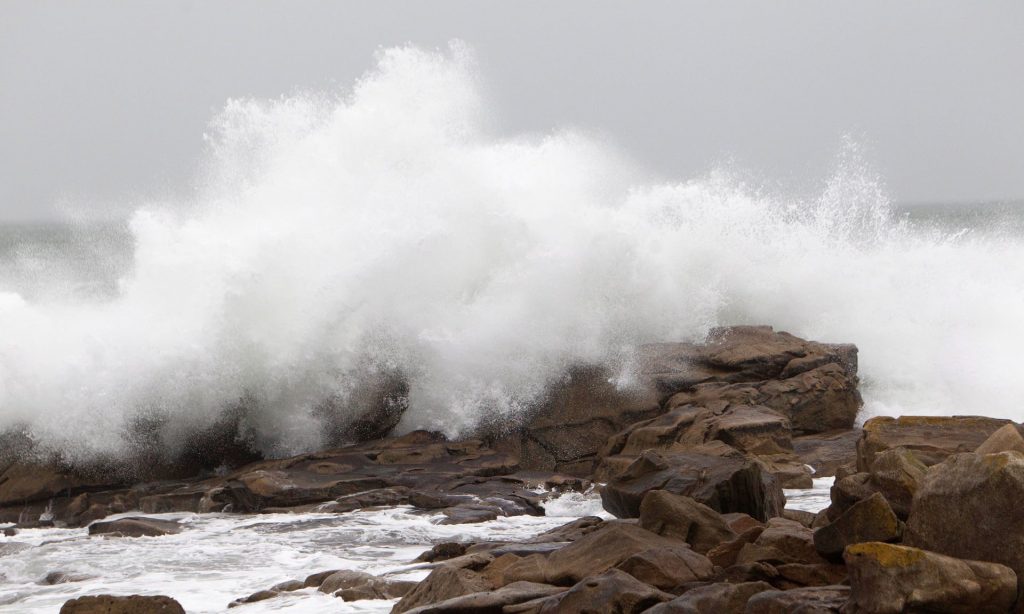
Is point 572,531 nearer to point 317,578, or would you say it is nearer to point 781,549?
point 317,578

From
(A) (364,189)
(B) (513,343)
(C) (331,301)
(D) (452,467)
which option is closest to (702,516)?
(D) (452,467)

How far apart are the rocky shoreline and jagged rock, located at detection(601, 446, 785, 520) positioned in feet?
0.05

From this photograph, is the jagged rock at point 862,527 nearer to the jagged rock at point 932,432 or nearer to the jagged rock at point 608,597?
the jagged rock at point 608,597

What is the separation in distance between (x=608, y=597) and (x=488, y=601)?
0.58 m

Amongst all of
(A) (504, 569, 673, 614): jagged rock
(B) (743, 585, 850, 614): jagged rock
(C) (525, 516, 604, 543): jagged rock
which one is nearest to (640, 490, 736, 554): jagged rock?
(C) (525, 516, 604, 543): jagged rock

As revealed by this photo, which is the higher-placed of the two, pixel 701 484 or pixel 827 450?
pixel 827 450

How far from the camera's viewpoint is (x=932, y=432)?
8008 millimetres

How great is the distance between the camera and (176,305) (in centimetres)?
1130

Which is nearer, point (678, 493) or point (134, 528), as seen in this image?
point (678, 493)

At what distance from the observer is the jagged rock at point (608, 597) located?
15.1ft

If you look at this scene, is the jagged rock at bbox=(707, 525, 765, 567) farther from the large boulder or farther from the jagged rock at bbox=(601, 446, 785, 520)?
the jagged rock at bbox=(601, 446, 785, 520)

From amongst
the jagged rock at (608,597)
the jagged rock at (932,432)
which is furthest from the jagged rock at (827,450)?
the jagged rock at (608,597)

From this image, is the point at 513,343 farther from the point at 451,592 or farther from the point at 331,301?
the point at 451,592

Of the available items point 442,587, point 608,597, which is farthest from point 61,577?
point 608,597
